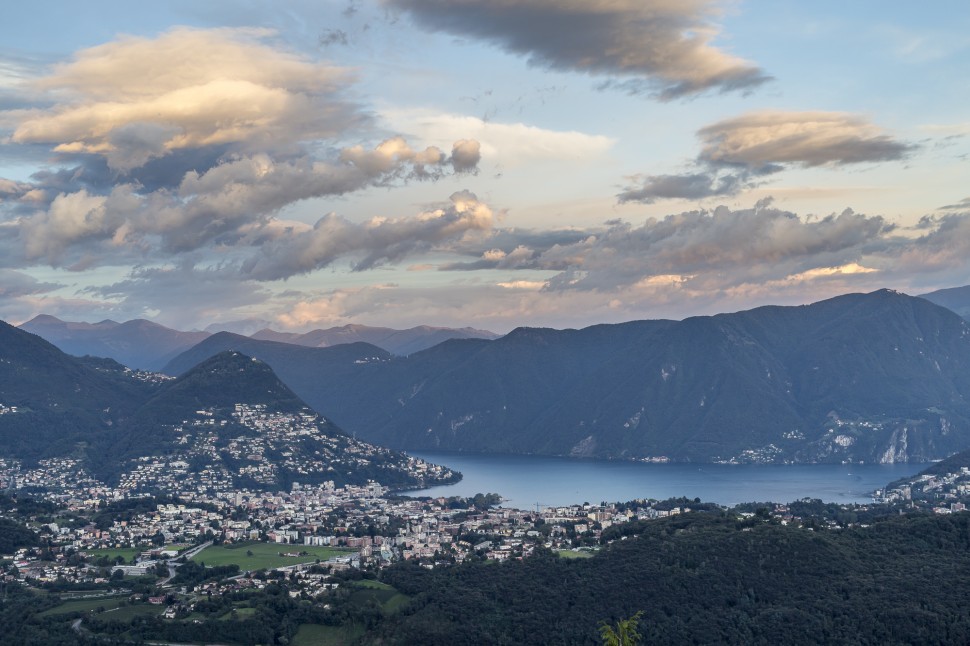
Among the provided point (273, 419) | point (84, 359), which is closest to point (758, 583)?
point (273, 419)

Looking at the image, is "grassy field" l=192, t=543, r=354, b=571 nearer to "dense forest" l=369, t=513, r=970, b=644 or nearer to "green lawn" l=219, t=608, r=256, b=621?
"dense forest" l=369, t=513, r=970, b=644

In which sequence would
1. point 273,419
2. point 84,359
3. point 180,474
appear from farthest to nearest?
point 84,359 < point 273,419 < point 180,474

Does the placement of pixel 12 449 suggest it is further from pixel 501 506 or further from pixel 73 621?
pixel 73 621

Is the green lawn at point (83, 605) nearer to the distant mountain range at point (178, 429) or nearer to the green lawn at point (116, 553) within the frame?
the green lawn at point (116, 553)

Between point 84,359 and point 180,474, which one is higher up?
point 84,359

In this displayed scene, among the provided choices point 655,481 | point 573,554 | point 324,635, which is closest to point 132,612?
point 324,635

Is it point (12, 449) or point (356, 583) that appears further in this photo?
point (12, 449)
